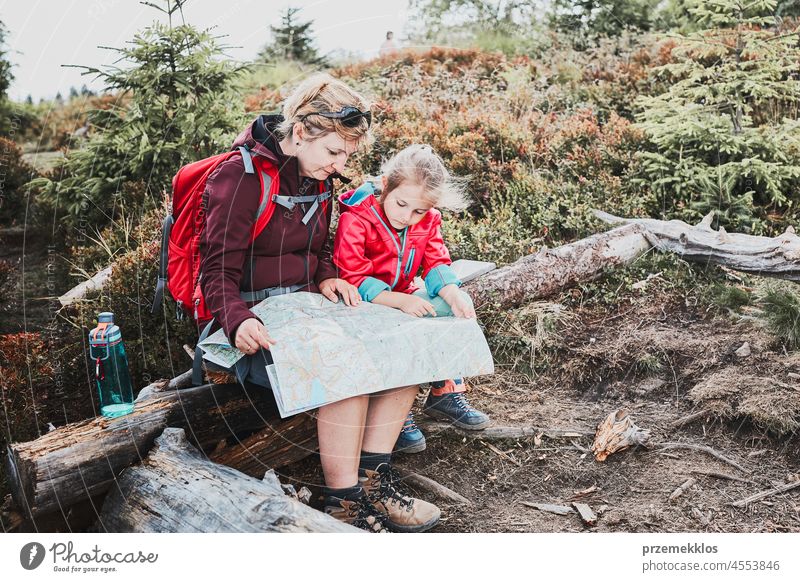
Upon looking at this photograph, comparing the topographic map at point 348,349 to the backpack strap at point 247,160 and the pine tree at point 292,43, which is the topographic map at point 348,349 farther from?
the pine tree at point 292,43

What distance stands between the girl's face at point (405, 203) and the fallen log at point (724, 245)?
2.09m

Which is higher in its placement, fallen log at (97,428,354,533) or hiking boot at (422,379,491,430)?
fallen log at (97,428,354,533)

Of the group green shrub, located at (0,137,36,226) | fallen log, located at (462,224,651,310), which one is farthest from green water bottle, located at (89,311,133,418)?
fallen log, located at (462,224,651,310)

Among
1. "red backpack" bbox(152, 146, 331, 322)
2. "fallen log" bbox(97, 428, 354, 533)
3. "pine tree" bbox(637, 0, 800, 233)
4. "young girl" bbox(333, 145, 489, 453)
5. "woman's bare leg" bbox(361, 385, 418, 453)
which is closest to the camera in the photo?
"fallen log" bbox(97, 428, 354, 533)

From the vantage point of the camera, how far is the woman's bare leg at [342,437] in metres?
2.66

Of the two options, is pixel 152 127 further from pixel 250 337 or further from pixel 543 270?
pixel 543 270

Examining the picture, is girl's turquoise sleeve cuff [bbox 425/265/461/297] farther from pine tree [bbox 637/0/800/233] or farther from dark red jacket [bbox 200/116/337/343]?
pine tree [bbox 637/0/800/233]

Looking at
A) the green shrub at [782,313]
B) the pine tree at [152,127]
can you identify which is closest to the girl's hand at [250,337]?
the pine tree at [152,127]

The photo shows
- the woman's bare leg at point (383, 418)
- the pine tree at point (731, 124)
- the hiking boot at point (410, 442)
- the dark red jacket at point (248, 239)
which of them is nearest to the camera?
the dark red jacket at point (248, 239)

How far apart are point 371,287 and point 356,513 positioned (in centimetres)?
90

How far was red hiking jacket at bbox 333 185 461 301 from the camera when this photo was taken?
2961 millimetres

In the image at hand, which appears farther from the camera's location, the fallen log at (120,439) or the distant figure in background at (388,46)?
the distant figure in background at (388,46)

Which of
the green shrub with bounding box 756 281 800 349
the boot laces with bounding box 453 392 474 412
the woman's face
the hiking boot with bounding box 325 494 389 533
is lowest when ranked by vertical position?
the hiking boot with bounding box 325 494 389 533

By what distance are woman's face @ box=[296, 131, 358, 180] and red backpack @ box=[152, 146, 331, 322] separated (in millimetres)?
106
